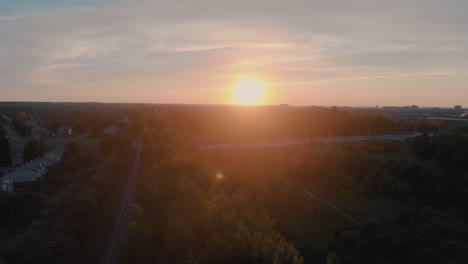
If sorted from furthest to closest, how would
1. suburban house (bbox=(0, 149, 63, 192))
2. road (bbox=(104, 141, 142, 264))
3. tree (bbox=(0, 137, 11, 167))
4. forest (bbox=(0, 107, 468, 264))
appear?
tree (bbox=(0, 137, 11, 167))
suburban house (bbox=(0, 149, 63, 192))
road (bbox=(104, 141, 142, 264))
forest (bbox=(0, 107, 468, 264))

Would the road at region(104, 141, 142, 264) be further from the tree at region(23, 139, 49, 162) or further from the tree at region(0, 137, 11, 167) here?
the tree at region(0, 137, 11, 167)

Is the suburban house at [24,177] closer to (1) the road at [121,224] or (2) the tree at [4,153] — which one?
(2) the tree at [4,153]

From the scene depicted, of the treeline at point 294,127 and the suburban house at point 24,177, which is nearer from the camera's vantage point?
the suburban house at point 24,177

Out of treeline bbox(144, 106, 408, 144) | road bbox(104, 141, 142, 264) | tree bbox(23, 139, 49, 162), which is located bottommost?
road bbox(104, 141, 142, 264)

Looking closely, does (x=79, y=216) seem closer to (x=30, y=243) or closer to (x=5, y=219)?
(x=30, y=243)

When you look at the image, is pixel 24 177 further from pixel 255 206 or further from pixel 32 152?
pixel 255 206

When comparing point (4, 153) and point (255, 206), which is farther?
point (4, 153)

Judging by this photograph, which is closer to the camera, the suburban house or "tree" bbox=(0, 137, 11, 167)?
the suburban house

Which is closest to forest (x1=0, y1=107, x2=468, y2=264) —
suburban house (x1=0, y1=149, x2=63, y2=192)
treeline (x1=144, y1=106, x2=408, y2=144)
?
suburban house (x1=0, y1=149, x2=63, y2=192)

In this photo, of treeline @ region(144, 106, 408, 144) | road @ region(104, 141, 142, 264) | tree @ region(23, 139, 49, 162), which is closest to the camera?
road @ region(104, 141, 142, 264)

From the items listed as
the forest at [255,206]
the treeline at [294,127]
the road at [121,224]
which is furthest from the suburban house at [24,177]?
the treeline at [294,127]

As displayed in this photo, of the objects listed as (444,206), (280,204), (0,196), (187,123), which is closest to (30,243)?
(0,196)

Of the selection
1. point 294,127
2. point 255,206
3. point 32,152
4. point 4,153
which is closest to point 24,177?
point 4,153

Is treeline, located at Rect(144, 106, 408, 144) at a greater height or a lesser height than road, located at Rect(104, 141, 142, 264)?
greater
